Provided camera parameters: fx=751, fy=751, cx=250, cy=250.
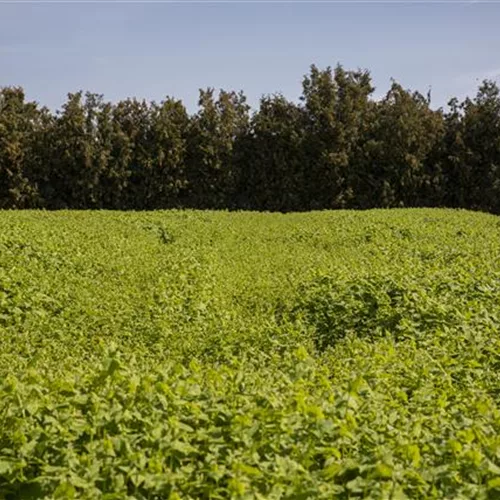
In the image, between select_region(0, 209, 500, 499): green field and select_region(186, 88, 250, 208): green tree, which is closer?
select_region(0, 209, 500, 499): green field

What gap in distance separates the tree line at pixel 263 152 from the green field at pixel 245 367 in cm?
1698

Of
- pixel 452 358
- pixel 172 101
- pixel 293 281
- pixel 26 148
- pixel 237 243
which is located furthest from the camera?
pixel 172 101

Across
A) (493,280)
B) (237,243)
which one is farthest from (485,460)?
(237,243)

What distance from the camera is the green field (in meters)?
4.11

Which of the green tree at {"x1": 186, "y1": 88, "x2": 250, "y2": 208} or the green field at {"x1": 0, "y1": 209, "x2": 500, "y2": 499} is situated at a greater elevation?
the green tree at {"x1": 186, "y1": 88, "x2": 250, "y2": 208}

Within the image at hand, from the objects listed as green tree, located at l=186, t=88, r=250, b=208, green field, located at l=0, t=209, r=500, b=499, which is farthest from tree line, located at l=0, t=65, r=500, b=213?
green field, located at l=0, t=209, r=500, b=499

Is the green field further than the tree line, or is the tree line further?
the tree line

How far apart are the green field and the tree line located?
55.7 feet

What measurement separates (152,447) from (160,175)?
3047cm

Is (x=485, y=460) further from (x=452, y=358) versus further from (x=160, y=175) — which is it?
(x=160, y=175)

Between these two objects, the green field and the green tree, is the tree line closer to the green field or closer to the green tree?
the green tree

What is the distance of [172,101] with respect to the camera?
3544cm

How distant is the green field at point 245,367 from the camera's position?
162 inches

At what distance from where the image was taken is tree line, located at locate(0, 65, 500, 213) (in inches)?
1316
